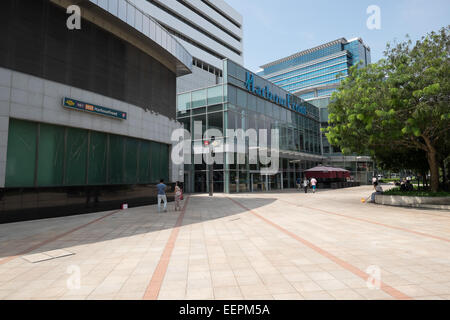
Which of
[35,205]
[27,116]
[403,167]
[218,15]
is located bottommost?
[35,205]

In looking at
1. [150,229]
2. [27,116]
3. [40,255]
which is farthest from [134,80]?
[40,255]

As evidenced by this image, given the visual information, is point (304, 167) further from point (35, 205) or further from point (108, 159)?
point (35, 205)

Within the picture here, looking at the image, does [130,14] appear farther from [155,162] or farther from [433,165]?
[433,165]

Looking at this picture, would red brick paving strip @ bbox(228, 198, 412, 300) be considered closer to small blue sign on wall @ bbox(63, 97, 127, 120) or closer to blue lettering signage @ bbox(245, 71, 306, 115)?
small blue sign on wall @ bbox(63, 97, 127, 120)

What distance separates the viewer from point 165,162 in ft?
64.8

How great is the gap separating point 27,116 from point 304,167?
35683 mm

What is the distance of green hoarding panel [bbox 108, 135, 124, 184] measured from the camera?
15.3 meters

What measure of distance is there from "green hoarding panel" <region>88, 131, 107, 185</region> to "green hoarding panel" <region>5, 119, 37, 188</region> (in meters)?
2.80

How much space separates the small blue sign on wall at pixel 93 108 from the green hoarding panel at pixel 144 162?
8.63 feet

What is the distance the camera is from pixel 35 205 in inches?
446

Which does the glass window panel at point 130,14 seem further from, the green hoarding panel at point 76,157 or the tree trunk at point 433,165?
the tree trunk at point 433,165

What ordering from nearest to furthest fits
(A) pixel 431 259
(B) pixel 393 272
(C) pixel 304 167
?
(B) pixel 393 272
(A) pixel 431 259
(C) pixel 304 167

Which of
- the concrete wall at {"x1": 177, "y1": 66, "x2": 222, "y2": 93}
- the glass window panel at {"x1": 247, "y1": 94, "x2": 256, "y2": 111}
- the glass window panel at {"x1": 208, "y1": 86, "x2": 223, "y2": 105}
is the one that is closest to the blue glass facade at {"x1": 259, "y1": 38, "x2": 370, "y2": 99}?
the concrete wall at {"x1": 177, "y1": 66, "x2": 222, "y2": 93}

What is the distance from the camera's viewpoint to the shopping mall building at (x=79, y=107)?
1100 cm
